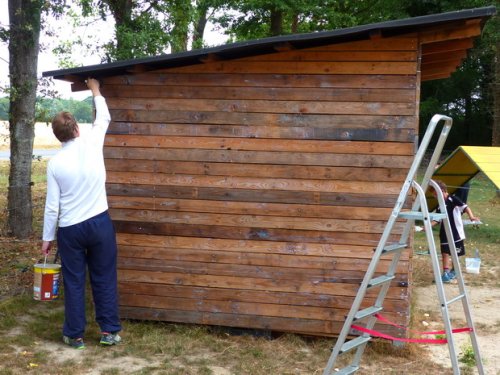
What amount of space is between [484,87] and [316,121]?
25.2 meters

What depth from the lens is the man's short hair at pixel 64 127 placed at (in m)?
5.09

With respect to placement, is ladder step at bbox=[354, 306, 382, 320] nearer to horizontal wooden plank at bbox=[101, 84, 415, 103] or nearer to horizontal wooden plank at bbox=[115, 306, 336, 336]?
horizontal wooden plank at bbox=[115, 306, 336, 336]

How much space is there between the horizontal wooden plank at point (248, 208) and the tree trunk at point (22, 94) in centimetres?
465

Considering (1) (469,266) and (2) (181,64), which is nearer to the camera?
(2) (181,64)

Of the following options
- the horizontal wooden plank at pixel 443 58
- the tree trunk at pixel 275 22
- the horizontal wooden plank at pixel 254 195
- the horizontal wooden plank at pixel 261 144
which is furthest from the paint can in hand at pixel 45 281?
the tree trunk at pixel 275 22

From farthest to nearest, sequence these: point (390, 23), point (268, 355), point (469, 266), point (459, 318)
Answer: point (469, 266) → point (459, 318) → point (268, 355) → point (390, 23)

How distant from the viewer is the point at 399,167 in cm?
550

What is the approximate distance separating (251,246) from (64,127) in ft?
6.56

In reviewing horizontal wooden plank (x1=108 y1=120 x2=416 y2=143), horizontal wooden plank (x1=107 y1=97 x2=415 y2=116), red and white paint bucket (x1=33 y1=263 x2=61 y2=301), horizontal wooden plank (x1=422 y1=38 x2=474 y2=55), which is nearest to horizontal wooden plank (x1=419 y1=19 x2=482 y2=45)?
horizontal wooden plank (x1=422 y1=38 x2=474 y2=55)

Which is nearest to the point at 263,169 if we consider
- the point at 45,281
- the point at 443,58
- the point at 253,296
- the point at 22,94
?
the point at 253,296

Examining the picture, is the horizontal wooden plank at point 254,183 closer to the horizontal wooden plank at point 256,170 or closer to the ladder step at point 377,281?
the horizontal wooden plank at point 256,170

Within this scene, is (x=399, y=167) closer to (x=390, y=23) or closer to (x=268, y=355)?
(x=390, y=23)

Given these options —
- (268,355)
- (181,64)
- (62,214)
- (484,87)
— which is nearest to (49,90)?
(181,64)

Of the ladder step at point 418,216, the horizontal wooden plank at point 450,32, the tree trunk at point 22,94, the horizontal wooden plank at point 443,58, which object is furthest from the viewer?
the tree trunk at point 22,94
